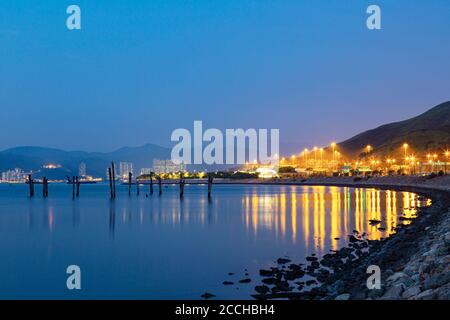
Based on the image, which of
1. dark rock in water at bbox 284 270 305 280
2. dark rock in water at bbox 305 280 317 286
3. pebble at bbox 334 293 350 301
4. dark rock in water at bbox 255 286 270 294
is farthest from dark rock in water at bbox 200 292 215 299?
pebble at bbox 334 293 350 301

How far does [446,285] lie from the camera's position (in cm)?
1193

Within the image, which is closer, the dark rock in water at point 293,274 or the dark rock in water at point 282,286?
the dark rock in water at point 282,286

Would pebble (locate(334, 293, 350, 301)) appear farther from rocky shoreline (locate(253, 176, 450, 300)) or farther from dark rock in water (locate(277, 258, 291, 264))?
dark rock in water (locate(277, 258, 291, 264))

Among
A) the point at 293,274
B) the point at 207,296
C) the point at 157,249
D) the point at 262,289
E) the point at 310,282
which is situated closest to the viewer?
the point at 262,289

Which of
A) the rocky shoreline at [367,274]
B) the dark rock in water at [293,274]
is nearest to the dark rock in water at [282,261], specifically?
the rocky shoreline at [367,274]

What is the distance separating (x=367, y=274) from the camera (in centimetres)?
1806

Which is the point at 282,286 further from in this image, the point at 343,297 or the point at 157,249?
the point at 157,249

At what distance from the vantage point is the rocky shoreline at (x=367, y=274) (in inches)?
522

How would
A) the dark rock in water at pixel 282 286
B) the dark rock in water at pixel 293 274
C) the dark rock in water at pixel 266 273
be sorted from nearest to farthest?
the dark rock in water at pixel 282 286 < the dark rock in water at pixel 293 274 < the dark rock in water at pixel 266 273

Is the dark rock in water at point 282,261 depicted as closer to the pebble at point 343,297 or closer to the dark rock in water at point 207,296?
the dark rock in water at point 207,296

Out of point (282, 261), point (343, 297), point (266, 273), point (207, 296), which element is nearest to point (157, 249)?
point (282, 261)

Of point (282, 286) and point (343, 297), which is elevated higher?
point (343, 297)

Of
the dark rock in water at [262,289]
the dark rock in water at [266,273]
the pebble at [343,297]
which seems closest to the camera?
the pebble at [343,297]
